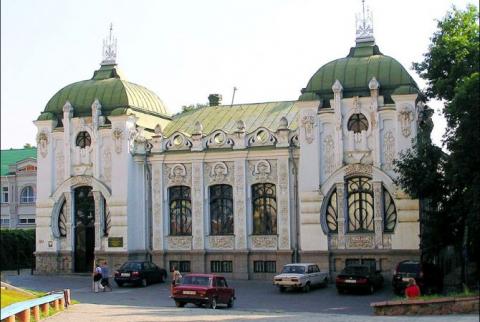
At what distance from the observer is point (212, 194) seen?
147ft

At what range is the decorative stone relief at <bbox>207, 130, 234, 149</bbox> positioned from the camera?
4475cm

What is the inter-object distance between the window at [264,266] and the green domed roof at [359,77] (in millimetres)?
9057

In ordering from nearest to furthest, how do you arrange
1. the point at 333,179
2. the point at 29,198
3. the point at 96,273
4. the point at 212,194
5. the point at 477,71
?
the point at 477,71 → the point at 96,273 → the point at 333,179 → the point at 212,194 → the point at 29,198

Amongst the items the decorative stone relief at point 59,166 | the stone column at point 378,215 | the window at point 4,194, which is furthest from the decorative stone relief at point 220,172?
the window at point 4,194

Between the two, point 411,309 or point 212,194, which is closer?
point 411,309

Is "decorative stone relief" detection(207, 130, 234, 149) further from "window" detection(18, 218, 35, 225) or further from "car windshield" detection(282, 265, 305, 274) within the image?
"window" detection(18, 218, 35, 225)

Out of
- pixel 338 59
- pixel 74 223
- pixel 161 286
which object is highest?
pixel 338 59

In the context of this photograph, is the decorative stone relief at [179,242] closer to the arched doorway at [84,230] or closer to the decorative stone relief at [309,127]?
the arched doorway at [84,230]

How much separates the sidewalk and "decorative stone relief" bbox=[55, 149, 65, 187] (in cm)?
1778

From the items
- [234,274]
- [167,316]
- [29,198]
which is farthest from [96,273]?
[29,198]

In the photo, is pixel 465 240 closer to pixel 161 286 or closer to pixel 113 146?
pixel 161 286

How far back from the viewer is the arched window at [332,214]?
41625 mm

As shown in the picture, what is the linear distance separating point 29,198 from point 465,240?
165 feet

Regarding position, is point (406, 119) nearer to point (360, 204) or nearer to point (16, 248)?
point (360, 204)
